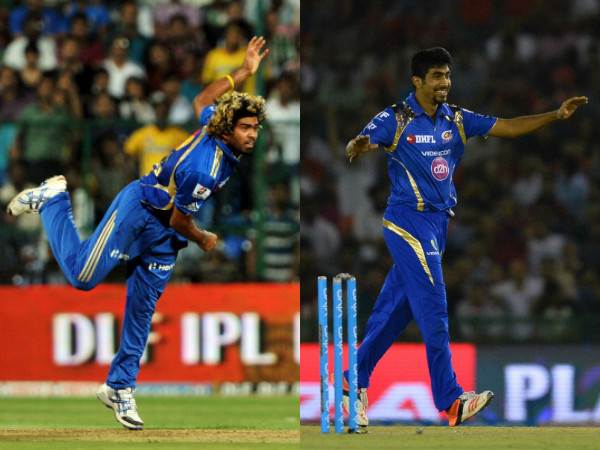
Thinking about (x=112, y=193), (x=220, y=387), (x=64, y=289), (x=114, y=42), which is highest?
(x=114, y=42)

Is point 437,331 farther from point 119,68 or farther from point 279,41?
point 119,68

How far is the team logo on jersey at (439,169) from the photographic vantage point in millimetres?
8000

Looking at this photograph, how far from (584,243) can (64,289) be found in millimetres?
5666

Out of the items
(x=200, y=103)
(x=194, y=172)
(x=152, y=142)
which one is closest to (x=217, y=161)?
(x=194, y=172)

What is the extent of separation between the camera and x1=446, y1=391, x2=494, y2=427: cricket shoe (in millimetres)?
7727

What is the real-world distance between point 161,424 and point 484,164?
721 cm

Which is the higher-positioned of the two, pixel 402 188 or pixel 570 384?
pixel 402 188

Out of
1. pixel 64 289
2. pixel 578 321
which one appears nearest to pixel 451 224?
pixel 578 321

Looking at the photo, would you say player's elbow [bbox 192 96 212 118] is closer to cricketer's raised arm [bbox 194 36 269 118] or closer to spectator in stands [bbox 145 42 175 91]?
cricketer's raised arm [bbox 194 36 269 118]

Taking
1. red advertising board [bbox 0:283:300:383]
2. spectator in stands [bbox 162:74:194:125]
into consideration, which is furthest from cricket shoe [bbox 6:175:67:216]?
spectator in stands [bbox 162:74:194:125]

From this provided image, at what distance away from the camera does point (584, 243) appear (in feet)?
49.9

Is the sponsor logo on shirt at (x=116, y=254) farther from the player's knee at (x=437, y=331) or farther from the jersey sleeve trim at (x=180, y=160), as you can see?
the player's knee at (x=437, y=331)

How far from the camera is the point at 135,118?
14586mm

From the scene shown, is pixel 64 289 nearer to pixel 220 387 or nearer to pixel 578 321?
pixel 220 387
